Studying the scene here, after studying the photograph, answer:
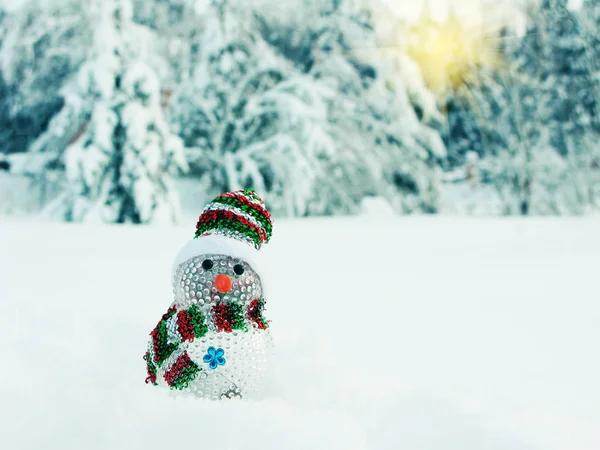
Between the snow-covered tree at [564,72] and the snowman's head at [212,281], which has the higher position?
the snow-covered tree at [564,72]

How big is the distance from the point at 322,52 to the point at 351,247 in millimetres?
8396

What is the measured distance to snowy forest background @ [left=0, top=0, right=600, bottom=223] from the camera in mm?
8961

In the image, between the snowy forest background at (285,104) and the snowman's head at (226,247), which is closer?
the snowman's head at (226,247)

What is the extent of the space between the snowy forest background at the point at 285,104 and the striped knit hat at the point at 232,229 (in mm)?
7008

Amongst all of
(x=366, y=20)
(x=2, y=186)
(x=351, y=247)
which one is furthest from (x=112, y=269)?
(x=366, y=20)

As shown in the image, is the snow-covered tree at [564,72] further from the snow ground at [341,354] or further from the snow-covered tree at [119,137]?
the snow ground at [341,354]

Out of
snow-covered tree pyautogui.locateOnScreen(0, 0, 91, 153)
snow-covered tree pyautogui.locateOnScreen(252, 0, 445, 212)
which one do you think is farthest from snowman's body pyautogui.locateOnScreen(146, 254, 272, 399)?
snow-covered tree pyautogui.locateOnScreen(0, 0, 91, 153)

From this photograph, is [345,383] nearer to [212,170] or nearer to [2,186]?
[212,170]

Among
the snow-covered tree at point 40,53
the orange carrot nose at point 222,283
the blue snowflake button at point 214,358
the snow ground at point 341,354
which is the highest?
the snow-covered tree at point 40,53

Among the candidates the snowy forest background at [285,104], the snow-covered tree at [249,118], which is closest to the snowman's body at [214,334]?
the snowy forest background at [285,104]

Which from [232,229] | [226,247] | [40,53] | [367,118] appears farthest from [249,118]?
[226,247]

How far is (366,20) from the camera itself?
516 inches

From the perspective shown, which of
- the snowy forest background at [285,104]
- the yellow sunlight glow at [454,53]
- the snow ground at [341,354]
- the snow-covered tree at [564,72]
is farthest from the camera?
the yellow sunlight glow at [454,53]

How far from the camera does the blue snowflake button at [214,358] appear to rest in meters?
1.83
